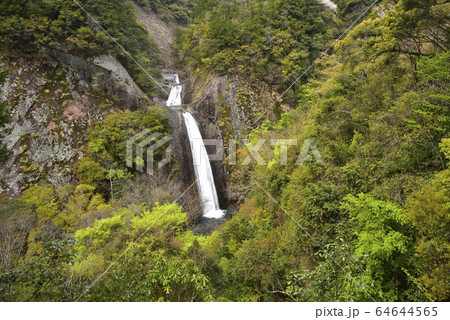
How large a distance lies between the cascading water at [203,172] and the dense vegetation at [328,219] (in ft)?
16.2

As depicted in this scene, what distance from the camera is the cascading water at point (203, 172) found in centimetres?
1939

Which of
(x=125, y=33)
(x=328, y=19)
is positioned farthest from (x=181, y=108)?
(x=328, y=19)

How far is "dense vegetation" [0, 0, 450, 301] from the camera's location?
412 cm

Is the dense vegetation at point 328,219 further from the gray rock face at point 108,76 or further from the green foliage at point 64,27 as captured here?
the green foliage at point 64,27

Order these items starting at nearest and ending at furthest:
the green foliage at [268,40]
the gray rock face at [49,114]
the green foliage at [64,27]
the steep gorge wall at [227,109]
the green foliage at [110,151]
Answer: the gray rock face at [49,114] < the green foliage at [110,151] < the green foliage at [64,27] < the steep gorge wall at [227,109] < the green foliage at [268,40]

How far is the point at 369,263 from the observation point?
4637 mm

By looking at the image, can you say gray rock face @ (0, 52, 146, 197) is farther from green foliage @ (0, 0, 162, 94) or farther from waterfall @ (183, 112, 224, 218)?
waterfall @ (183, 112, 224, 218)

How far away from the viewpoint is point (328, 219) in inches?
257

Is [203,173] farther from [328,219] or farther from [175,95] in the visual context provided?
[328,219]

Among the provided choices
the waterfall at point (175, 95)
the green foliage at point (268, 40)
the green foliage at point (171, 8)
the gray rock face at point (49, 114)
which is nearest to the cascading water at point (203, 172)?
the waterfall at point (175, 95)

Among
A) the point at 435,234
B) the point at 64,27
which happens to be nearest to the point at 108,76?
the point at 64,27

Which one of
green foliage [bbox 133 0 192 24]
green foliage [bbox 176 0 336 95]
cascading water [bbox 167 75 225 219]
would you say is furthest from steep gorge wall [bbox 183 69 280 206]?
green foliage [bbox 133 0 192 24]

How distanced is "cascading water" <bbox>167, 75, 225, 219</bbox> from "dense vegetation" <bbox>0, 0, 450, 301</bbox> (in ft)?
16.2

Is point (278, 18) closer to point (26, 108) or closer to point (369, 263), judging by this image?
point (26, 108)
